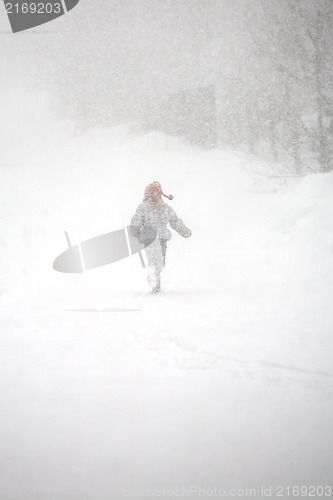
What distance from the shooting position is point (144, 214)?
5105mm

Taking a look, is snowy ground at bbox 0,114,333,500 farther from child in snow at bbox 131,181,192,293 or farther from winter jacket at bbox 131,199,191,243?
winter jacket at bbox 131,199,191,243

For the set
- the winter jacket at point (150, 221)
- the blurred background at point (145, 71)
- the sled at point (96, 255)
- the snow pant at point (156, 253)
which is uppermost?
the blurred background at point (145, 71)

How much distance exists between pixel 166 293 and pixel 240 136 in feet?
51.2

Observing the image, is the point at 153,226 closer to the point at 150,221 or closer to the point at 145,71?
the point at 150,221

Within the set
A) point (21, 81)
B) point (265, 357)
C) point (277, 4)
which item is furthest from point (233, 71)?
point (265, 357)

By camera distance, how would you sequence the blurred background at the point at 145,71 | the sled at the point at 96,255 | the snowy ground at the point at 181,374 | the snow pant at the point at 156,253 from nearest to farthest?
the snowy ground at the point at 181,374 → the snow pant at the point at 156,253 → the sled at the point at 96,255 → the blurred background at the point at 145,71

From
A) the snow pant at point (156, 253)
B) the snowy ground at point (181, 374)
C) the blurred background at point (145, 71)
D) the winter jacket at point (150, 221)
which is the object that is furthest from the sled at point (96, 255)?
the blurred background at point (145, 71)

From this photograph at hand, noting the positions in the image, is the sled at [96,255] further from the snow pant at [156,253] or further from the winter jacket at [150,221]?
the snow pant at [156,253]

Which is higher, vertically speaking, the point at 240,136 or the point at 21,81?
the point at 21,81

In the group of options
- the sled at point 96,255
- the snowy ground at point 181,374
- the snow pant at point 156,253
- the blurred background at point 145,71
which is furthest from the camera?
the blurred background at point 145,71

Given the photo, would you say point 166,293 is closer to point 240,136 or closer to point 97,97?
point 240,136

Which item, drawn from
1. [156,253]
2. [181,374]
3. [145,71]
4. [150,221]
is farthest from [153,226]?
[145,71]

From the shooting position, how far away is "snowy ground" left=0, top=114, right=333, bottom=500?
1.53 metres

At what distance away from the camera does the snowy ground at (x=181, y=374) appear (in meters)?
1.53
